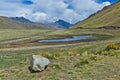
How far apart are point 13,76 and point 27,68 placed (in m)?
1.59

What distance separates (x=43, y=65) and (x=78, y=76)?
108 inches

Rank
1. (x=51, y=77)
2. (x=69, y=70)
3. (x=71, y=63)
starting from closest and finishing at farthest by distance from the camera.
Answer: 1. (x=51, y=77)
2. (x=69, y=70)
3. (x=71, y=63)

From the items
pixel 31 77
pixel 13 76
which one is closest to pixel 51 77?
pixel 31 77

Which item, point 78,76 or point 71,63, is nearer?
point 78,76

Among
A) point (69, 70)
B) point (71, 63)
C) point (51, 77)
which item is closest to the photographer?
point (51, 77)

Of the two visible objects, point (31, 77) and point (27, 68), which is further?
point (27, 68)

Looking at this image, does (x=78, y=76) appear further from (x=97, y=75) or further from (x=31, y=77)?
(x=31, y=77)

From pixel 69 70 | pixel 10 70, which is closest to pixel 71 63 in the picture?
pixel 69 70

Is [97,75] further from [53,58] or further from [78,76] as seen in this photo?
[53,58]

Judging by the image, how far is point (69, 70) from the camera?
23094mm

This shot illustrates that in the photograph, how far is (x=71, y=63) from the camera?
24734mm

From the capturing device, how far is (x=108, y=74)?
22250 mm

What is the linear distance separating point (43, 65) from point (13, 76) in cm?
229

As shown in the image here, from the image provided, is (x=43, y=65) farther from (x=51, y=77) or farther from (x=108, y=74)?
(x=108, y=74)
